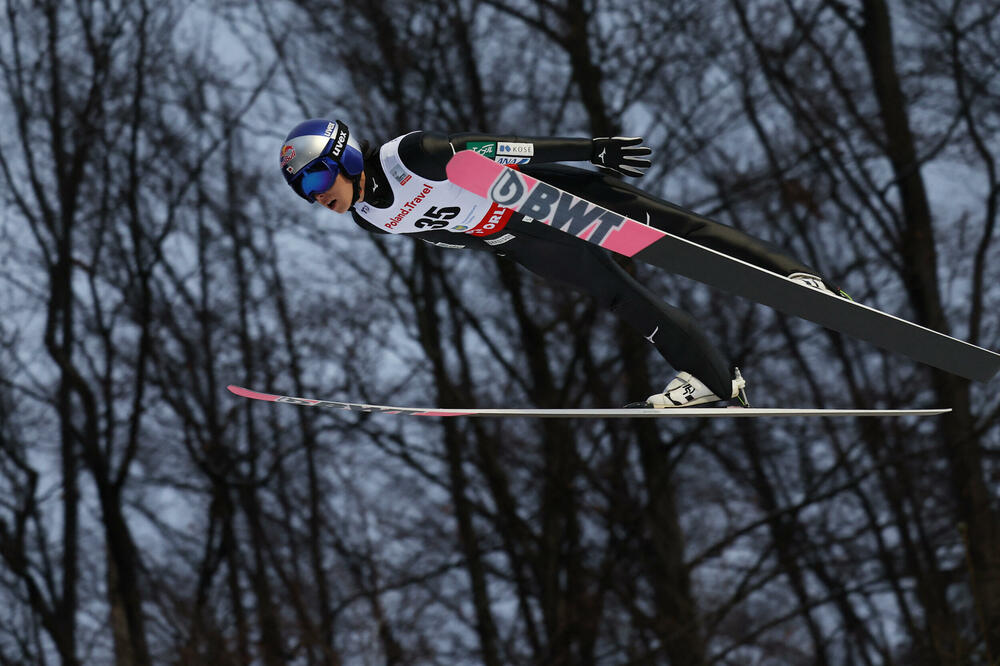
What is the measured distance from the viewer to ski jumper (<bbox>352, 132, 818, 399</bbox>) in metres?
4.05

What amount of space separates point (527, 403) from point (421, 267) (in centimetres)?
220

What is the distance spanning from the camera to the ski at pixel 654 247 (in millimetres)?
3943

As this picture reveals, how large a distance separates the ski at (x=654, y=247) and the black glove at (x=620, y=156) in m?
0.26

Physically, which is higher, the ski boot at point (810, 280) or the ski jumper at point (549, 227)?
the ski jumper at point (549, 227)

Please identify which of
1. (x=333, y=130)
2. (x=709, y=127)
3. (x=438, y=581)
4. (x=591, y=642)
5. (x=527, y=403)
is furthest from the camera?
(x=438, y=581)

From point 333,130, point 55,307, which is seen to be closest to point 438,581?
point 55,307

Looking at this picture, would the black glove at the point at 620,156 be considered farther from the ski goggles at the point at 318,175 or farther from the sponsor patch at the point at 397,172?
the ski goggles at the point at 318,175

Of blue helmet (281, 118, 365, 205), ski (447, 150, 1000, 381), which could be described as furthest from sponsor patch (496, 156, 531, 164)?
blue helmet (281, 118, 365, 205)

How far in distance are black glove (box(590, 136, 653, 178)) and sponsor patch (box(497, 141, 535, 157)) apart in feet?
0.97

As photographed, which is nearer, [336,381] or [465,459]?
[465,459]

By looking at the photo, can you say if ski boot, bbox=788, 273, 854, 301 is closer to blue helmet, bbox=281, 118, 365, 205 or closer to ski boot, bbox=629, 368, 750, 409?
ski boot, bbox=629, 368, 750, 409

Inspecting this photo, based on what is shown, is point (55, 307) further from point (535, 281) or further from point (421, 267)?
point (535, 281)

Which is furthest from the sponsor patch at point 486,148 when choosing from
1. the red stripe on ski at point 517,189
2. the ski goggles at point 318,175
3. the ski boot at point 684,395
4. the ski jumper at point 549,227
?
the ski boot at point 684,395

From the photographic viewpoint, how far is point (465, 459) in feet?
41.4
